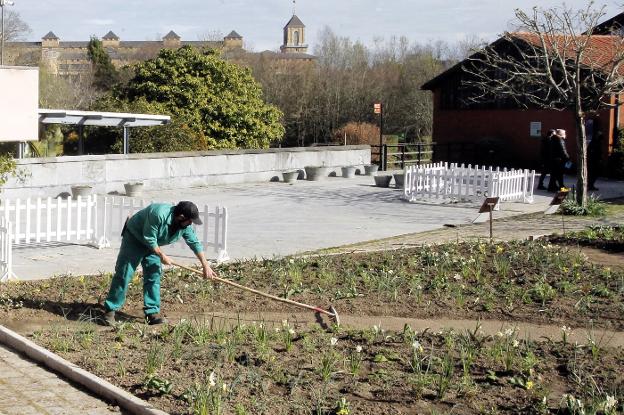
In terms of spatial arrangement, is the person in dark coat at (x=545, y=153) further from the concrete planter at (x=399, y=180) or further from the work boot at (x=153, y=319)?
the work boot at (x=153, y=319)

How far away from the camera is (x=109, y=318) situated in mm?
8758

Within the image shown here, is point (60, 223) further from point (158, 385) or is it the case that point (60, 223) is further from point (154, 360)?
point (158, 385)

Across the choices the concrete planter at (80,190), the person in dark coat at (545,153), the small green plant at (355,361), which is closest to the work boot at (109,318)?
the small green plant at (355,361)

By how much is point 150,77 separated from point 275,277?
26.2 metres

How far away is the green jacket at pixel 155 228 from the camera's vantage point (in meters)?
8.56

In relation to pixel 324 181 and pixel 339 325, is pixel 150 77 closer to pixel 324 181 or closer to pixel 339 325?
pixel 324 181

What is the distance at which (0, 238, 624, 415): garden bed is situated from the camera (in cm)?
631

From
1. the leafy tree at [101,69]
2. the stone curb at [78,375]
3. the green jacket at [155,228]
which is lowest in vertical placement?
the stone curb at [78,375]

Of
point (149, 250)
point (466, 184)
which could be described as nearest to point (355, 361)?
point (149, 250)

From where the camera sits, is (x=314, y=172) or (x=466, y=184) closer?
(x=466, y=184)

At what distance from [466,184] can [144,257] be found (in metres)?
13.5

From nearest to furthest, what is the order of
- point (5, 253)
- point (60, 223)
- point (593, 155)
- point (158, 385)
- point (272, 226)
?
point (158, 385) < point (5, 253) < point (60, 223) < point (272, 226) < point (593, 155)

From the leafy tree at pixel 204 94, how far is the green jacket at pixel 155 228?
83.4ft

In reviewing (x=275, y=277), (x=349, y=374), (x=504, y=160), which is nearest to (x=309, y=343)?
(x=349, y=374)
